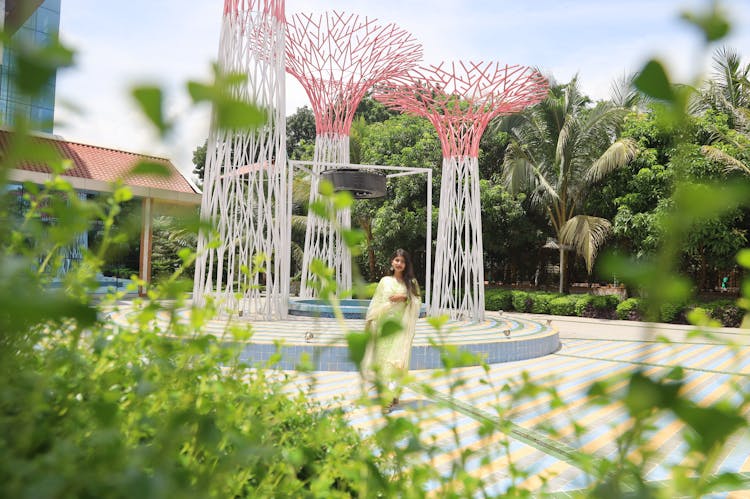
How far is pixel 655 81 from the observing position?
1.29 ft

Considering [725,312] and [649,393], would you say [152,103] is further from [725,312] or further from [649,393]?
[725,312]

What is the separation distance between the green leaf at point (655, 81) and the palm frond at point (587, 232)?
13.4 metres

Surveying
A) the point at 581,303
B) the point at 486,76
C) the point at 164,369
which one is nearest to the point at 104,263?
the point at 164,369

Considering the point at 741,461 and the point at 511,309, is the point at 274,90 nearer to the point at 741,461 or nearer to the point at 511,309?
the point at 741,461

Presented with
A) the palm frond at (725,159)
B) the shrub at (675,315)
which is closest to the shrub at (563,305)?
the shrub at (675,315)

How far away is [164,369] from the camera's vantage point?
99 centimetres

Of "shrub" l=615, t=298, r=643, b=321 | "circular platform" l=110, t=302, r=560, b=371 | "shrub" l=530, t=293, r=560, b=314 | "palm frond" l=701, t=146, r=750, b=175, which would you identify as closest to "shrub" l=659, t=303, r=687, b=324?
"shrub" l=615, t=298, r=643, b=321

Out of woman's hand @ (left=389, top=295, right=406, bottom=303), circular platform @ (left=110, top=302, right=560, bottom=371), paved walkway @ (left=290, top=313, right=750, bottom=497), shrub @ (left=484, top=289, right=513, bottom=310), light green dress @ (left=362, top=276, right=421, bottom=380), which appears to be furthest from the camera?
shrub @ (left=484, top=289, right=513, bottom=310)

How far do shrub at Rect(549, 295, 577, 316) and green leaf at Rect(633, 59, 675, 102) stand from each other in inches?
554

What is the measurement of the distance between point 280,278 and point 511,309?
30.4 ft

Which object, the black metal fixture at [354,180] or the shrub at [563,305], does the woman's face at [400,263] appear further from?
the shrub at [563,305]

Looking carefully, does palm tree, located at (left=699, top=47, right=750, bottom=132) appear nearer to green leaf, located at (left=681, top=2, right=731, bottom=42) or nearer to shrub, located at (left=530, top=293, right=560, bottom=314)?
shrub, located at (left=530, top=293, right=560, bottom=314)

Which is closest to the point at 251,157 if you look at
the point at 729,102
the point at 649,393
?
the point at 649,393

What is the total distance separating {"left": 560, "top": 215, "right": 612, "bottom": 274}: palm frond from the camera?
42.8ft
